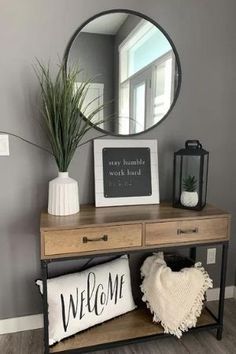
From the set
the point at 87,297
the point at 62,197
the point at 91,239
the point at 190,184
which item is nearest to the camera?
the point at 91,239

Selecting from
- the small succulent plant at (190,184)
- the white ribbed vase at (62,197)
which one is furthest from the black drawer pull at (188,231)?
the white ribbed vase at (62,197)

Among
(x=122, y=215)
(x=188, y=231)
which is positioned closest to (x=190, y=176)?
(x=188, y=231)

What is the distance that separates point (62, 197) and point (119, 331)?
858 mm

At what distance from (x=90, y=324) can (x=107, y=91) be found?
138 centimetres

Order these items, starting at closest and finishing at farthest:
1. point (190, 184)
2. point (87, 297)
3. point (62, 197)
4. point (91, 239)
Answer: point (91, 239) → point (62, 197) → point (87, 297) → point (190, 184)

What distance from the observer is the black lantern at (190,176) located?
1817 millimetres

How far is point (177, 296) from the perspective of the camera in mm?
1782

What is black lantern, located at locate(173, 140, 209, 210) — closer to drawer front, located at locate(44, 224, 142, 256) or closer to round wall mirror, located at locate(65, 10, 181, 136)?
round wall mirror, located at locate(65, 10, 181, 136)

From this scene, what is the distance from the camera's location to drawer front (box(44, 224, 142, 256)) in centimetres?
149

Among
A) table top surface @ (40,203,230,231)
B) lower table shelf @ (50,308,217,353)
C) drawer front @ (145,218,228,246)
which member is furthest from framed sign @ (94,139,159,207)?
lower table shelf @ (50,308,217,353)

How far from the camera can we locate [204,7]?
1954 mm

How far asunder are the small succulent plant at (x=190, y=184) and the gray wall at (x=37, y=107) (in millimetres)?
189

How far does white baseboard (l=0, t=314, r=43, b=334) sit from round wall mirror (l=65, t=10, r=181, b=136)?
4.15 ft

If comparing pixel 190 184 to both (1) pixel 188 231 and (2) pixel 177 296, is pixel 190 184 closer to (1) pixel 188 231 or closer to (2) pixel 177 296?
(1) pixel 188 231
